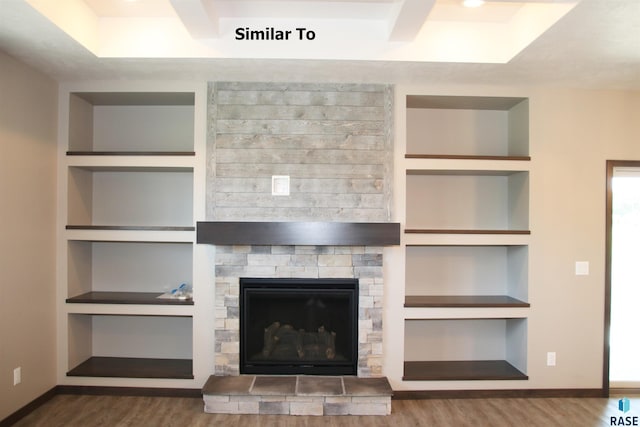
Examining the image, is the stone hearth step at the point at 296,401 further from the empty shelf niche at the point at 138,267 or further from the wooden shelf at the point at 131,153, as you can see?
the wooden shelf at the point at 131,153

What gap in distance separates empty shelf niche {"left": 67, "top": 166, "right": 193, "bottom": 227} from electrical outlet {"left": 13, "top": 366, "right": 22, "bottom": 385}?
1347 mm

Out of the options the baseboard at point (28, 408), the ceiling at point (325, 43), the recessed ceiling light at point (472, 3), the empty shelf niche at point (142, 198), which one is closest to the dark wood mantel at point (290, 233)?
the empty shelf niche at point (142, 198)

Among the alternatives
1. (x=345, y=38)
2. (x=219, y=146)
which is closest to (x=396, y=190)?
(x=345, y=38)

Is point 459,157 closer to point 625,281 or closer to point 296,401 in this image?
point 625,281

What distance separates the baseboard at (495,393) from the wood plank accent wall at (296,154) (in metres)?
1.53

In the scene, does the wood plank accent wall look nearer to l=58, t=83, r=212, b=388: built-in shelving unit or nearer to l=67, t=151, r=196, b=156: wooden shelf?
l=67, t=151, r=196, b=156: wooden shelf

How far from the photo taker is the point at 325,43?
282cm

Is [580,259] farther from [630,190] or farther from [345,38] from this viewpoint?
[345,38]

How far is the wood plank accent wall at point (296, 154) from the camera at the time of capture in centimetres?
330

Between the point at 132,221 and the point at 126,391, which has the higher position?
the point at 132,221

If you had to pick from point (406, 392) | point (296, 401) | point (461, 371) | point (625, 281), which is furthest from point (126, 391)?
point (625, 281)

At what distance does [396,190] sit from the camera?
10.9ft

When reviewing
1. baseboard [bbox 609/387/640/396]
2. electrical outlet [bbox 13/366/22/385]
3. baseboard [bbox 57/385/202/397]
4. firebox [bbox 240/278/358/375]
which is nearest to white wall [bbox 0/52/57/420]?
electrical outlet [bbox 13/366/22/385]

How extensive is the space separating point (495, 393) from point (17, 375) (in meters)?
3.77
